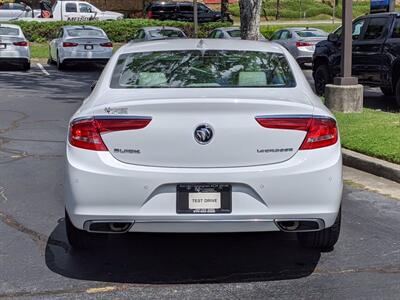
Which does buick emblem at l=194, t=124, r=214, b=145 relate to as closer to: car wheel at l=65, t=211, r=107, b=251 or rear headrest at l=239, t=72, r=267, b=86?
rear headrest at l=239, t=72, r=267, b=86

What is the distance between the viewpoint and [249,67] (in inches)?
217

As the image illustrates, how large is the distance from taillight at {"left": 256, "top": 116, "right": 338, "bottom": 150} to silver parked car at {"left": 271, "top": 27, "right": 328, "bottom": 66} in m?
18.3

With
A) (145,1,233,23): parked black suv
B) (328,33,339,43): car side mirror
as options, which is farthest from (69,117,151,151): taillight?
(145,1,233,23): parked black suv

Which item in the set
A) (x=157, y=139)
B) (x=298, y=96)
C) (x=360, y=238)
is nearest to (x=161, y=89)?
(x=157, y=139)

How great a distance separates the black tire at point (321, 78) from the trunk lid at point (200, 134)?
419 inches

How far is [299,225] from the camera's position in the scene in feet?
15.5

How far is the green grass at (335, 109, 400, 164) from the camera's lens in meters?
8.43

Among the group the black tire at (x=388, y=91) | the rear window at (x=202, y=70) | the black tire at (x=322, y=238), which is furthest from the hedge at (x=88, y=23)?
the black tire at (x=322, y=238)

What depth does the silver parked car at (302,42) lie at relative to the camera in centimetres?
2294

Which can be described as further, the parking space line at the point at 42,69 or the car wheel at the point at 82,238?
the parking space line at the point at 42,69

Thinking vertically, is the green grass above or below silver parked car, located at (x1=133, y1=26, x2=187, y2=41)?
below

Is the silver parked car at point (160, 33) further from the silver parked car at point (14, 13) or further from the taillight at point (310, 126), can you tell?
the taillight at point (310, 126)

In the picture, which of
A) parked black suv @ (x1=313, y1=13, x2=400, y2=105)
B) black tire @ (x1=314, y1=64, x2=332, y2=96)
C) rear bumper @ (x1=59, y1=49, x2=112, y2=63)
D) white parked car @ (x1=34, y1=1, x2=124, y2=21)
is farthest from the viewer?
white parked car @ (x1=34, y1=1, x2=124, y2=21)

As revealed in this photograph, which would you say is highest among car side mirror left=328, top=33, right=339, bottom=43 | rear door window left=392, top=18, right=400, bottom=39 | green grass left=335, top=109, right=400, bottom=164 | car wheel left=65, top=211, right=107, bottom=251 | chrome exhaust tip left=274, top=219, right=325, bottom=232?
rear door window left=392, top=18, right=400, bottom=39
